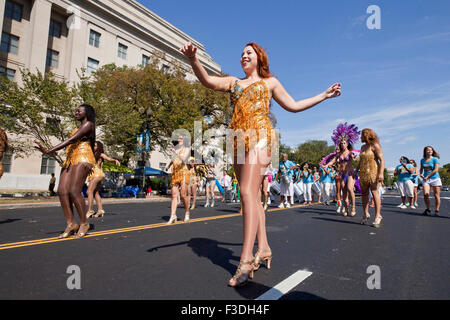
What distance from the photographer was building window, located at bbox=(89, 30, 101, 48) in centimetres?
2983

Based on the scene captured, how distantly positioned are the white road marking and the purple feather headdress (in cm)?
740

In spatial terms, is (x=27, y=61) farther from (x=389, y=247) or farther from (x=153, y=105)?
(x=389, y=247)

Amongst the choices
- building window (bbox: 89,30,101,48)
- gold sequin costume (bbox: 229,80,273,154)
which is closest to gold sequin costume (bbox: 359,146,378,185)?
gold sequin costume (bbox: 229,80,273,154)

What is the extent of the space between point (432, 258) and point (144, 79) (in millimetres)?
21752

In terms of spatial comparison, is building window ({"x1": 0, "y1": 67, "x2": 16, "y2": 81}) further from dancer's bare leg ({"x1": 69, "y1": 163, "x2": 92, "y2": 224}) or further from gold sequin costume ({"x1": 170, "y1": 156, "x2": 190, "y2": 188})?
dancer's bare leg ({"x1": 69, "y1": 163, "x2": 92, "y2": 224})

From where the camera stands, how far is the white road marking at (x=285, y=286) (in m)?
2.09

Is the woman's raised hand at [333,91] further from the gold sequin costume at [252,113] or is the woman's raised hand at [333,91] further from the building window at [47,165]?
the building window at [47,165]

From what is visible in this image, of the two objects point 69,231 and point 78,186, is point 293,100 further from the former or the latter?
point 69,231

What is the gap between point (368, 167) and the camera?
21.8ft

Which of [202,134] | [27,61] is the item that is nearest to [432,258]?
[202,134]

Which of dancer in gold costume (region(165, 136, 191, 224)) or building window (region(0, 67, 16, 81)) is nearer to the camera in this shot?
dancer in gold costume (region(165, 136, 191, 224))

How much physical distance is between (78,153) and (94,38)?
30.9m
